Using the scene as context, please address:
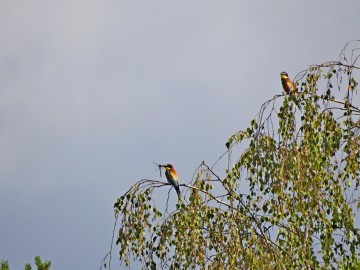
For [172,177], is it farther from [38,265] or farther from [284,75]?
[38,265]

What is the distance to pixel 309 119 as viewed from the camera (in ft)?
20.4

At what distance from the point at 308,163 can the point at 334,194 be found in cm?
50

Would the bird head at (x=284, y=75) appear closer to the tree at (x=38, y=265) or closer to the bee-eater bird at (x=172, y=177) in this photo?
the bee-eater bird at (x=172, y=177)

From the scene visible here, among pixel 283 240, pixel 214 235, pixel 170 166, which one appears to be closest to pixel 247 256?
pixel 214 235

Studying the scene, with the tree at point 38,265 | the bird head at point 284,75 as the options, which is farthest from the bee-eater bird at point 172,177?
the tree at point 38,265

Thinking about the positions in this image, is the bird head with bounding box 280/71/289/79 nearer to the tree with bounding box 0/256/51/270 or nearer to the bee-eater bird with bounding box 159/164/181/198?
the bee-eater bird with bounding box 159/164/181/198

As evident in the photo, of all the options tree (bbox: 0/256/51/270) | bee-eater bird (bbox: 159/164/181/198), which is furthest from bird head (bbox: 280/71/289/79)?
tree (bbox: 0/256/51/270)

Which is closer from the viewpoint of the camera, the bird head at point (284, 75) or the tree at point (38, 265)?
the bird head at point (284, 75)

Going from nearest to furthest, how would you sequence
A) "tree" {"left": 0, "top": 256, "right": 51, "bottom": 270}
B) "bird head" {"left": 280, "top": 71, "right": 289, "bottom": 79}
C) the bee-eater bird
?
the bee-eater bird → "bird head" {"left": 280, "top": 71, "right": 289, "bottom": 79} → "tree" {"left": 0, "top": 256, "right": 51, "bottom": 270}

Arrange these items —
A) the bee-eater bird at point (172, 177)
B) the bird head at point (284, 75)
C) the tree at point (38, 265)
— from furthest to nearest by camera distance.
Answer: the tree at point (38, 265)
the bird head at point (284, 75)
the bee-eater bird at point (172, 177)

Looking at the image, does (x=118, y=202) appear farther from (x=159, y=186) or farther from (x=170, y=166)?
(x=170, y=166)

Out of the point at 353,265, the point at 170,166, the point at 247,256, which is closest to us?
the point at 247,256

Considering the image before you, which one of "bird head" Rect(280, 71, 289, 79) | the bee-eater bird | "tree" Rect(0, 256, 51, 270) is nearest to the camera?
the bee-eater bird

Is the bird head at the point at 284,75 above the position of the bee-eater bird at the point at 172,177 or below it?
above
